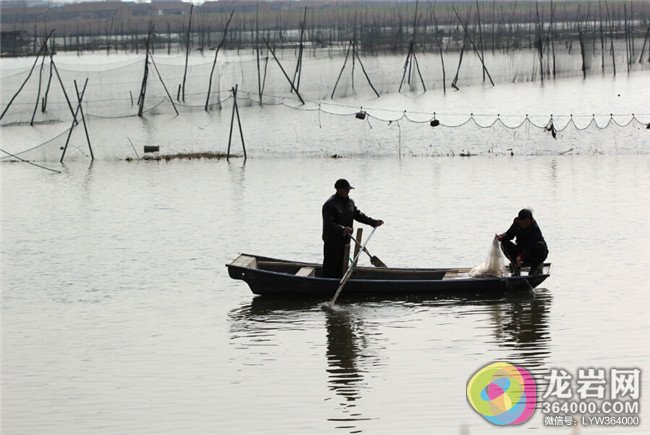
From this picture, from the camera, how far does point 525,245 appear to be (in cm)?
1261

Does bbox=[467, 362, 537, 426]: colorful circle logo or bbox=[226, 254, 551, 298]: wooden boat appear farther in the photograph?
bbox=[226, 254, 551, 298]: wooden boat

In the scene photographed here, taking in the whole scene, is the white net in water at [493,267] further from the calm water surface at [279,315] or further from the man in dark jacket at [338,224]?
the man in dark jacket at [338,224]

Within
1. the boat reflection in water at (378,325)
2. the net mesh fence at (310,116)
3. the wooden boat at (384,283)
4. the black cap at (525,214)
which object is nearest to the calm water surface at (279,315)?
the boat reflection in water at (378,325)

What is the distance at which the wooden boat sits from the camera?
41.3ft

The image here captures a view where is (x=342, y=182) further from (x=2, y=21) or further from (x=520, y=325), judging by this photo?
(x=2, y=21)

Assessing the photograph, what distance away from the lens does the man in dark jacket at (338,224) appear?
12.3m

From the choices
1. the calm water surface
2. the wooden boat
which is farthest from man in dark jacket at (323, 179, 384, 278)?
the calm water surface

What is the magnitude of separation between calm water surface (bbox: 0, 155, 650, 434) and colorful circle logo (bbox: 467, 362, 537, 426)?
0.37 ft

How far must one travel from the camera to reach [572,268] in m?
14.6

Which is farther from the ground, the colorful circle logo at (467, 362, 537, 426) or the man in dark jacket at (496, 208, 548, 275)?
the man in dark jacket at (496, 208, 548, 275)

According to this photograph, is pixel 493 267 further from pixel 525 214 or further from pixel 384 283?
pixel 384 283

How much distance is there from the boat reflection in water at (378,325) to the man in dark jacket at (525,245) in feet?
1.28

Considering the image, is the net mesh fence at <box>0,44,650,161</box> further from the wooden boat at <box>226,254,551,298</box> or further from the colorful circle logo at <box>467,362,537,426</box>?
the colorful circle logo at <box>467,362,537,426</box>

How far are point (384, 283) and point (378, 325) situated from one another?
94cm
